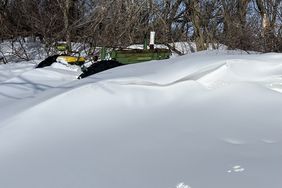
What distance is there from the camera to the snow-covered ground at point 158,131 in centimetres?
200

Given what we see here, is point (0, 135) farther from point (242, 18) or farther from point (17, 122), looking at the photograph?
point (242, 18)

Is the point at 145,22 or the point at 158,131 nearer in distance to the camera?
the point at 158,131

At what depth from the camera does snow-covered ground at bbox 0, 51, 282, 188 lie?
200cm

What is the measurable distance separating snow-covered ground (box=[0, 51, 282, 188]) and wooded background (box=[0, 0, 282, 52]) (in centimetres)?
843

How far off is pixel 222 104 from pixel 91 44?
995 cm

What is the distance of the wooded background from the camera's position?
38.1 ft

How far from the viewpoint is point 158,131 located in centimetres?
238

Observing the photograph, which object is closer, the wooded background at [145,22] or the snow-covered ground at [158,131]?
the snow-covered ground at [158,131]

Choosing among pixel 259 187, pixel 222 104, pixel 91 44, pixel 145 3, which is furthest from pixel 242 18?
pixel 259 187

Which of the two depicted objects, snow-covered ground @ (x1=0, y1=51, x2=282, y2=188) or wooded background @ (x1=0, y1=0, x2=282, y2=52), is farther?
wooded background @ (x1=0, y1=0, x2=282, y2=52)

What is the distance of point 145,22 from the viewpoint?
38.7 ft

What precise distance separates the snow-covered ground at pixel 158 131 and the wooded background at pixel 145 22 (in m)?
8.43

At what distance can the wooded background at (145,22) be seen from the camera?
11.6 metres

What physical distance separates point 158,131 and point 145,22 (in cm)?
962
